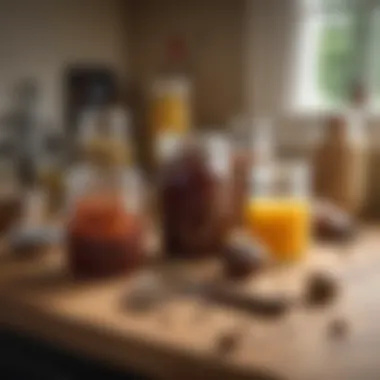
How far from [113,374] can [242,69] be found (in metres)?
0.80

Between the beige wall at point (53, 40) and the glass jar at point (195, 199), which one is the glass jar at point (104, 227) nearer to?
the glass jar at point (195, 199)

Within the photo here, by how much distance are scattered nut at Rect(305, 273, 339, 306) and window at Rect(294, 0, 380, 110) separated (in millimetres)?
632

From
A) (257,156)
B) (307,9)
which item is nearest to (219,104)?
(307,9)

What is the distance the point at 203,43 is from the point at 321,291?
80 centimetres

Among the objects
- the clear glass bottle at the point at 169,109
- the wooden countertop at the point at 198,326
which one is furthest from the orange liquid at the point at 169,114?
the wooden countertop at the point at 198,326

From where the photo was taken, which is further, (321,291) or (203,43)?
(203,43)

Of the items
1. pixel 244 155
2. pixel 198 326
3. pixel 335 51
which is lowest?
pixel 198 326

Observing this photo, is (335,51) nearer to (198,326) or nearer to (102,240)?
(102,240)

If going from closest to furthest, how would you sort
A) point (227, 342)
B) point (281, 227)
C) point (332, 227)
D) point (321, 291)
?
Result: point (227, 342)
point (321, 291)
point (281, 227)
point (332, 227)

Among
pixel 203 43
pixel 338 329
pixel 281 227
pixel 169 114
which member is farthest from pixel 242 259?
pixel 203 43

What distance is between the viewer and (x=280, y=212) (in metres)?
1.19

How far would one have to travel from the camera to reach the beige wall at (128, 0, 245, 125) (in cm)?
167

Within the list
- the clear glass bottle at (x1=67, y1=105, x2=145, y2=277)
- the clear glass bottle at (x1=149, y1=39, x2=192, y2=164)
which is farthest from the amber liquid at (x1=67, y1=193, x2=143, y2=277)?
the clear glass bottle at (x1=149, y1=39, x2=192, y2=164)

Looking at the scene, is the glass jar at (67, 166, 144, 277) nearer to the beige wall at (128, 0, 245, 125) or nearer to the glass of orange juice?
the glass of orange juice
